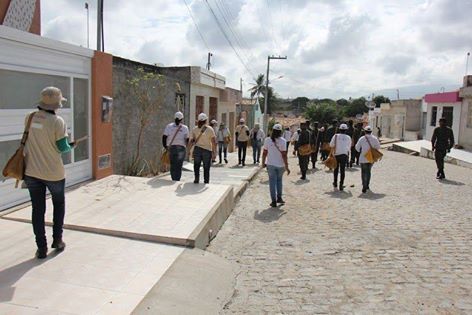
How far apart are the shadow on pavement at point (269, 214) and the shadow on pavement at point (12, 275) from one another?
170 inches

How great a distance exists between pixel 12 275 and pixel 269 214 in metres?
5.26

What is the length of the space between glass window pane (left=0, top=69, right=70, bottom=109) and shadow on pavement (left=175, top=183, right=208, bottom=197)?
2735mm

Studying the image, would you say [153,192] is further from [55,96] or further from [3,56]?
[55,96]

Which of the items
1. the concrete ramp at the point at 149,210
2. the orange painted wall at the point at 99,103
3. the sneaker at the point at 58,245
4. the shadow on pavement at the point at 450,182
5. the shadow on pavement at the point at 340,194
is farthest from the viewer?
the shadow on pavement at the point at 450,182

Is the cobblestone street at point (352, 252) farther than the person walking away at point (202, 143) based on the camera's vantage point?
No

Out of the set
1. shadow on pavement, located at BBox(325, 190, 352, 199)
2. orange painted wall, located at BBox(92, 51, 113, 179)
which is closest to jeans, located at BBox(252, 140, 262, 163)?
shadow on pavement, located at BBox(325, 190, 352, 199)

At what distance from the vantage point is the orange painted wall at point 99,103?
886 cm

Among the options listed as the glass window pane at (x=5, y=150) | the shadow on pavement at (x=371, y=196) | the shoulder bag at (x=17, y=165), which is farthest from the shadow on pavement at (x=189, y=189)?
the shadow on pavement at (x=371, y=196)

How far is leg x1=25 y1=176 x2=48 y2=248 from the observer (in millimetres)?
4680

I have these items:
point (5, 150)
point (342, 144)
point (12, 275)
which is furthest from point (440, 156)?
point (12, 275)

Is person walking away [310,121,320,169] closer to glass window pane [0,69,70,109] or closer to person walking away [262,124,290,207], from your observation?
person walking away [262,124,290,207]

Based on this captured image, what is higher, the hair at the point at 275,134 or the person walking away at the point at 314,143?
the hair at the point at 275,134

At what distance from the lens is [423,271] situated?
552 centimetres

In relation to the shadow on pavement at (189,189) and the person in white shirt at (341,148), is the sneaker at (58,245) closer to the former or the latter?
the shadow on pavement at (189,189)
